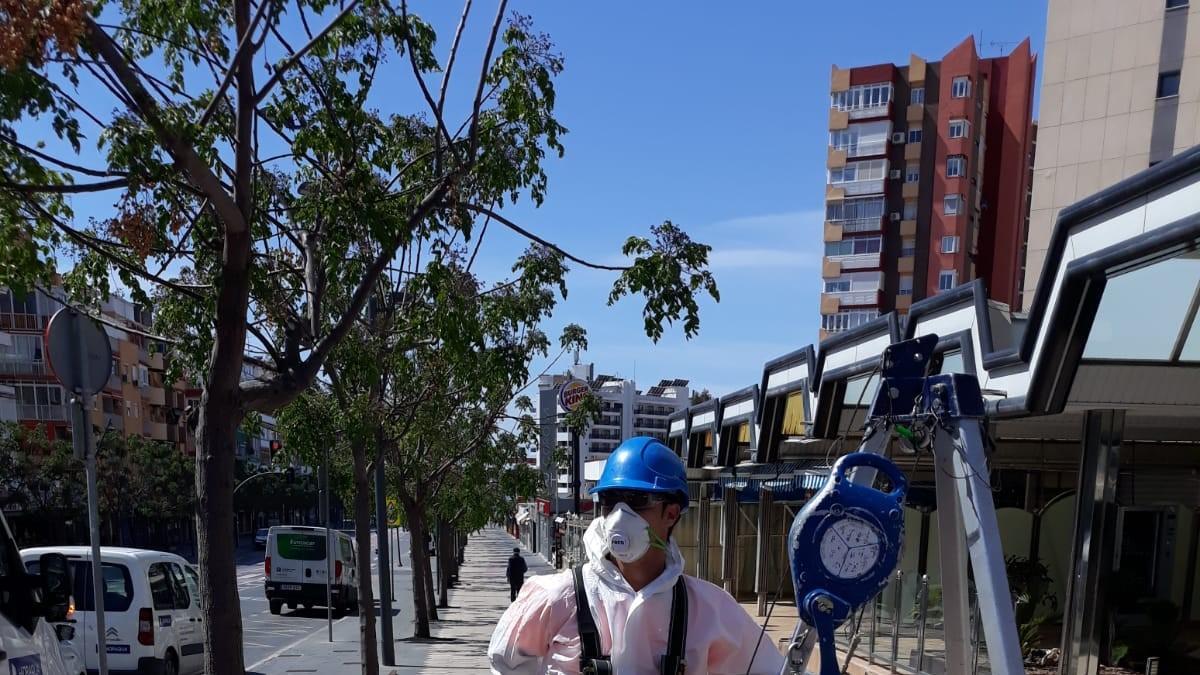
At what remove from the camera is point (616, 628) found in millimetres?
2537

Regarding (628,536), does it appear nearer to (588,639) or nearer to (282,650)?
(588,639)

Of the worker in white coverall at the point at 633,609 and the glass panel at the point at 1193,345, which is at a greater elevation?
the glass panel at the point at 1193,345

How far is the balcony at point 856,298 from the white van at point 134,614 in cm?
4651

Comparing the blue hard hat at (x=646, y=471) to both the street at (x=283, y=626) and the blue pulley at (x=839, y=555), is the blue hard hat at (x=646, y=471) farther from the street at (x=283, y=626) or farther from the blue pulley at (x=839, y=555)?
the street at (x=283, y=626)

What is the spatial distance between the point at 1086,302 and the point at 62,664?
7.25m

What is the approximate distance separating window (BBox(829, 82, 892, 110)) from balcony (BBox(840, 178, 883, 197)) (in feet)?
13.2

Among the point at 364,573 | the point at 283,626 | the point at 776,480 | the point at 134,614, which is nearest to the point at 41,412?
the point at 283,626

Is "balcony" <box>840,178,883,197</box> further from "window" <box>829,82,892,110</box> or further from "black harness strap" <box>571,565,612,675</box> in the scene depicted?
"black harness strap" <box>571,565,612,675</box>

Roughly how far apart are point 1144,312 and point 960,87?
46971 millimetres

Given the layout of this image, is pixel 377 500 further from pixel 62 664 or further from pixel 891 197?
pixel 891 197

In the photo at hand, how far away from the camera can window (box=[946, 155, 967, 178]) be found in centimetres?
5056

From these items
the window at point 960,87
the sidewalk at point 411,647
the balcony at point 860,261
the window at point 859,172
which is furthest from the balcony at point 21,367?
the window at point 960,87

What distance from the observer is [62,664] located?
15.9 feet

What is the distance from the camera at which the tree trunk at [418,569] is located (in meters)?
18.0
